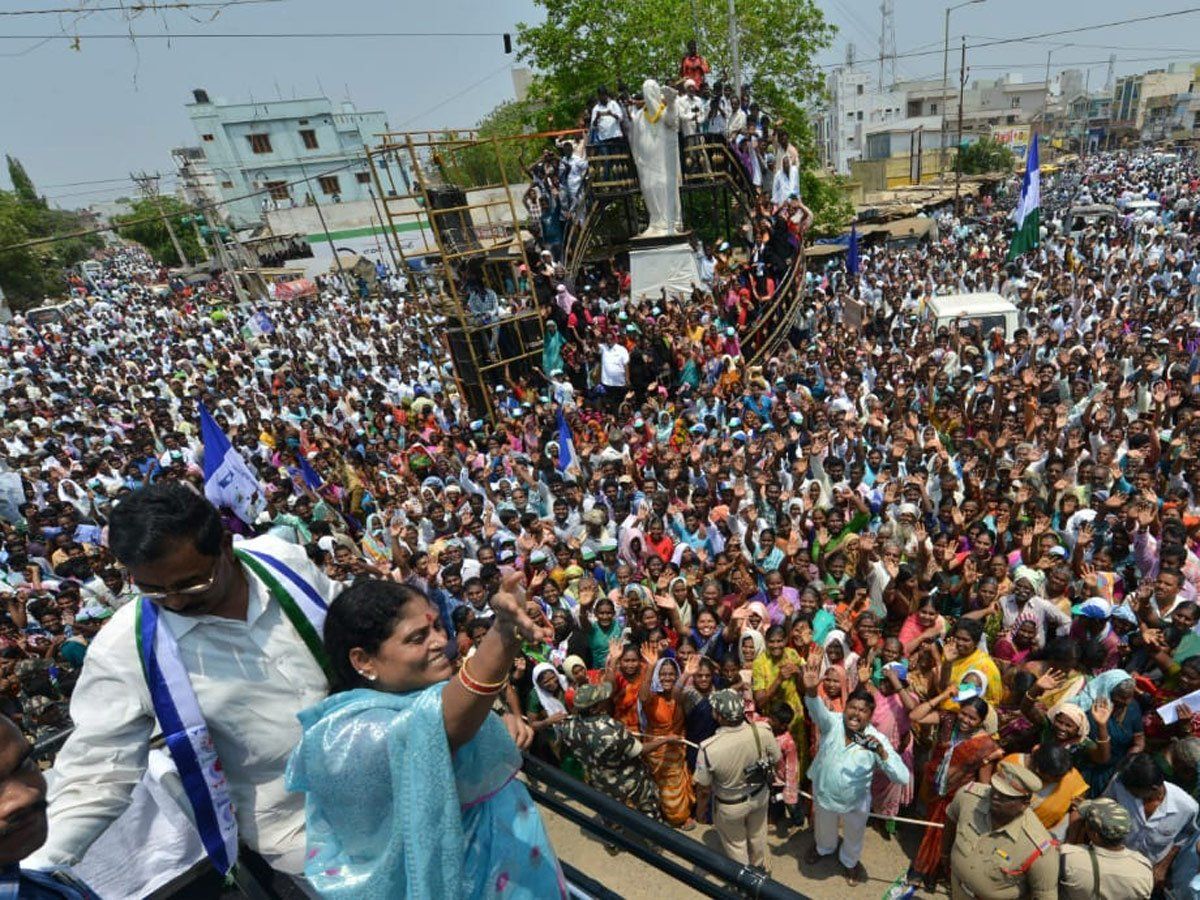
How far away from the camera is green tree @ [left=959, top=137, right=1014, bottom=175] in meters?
43.8

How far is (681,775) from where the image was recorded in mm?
4266

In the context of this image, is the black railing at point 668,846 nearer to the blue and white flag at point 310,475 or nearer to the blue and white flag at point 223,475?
the blue and white flag at point 223,475

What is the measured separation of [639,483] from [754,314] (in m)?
6.70

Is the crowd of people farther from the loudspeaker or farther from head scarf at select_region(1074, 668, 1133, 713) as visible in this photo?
the loudspeaker

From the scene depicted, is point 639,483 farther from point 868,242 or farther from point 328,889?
point 868,242

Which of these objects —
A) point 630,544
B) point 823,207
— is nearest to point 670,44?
point 823,207

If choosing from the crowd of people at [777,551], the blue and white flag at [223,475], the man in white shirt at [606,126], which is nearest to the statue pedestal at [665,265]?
the crowd of people at [777,551]

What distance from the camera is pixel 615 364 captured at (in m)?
10.9

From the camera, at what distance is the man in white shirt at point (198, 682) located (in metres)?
1.35

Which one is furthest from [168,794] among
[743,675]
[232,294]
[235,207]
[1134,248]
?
[235,207]

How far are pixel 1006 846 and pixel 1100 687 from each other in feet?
3.54

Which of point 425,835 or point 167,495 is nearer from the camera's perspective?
point 425,835

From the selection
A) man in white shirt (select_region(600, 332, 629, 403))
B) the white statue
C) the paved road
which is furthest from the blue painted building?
the paved road

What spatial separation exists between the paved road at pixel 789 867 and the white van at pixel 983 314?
8.32 meters
